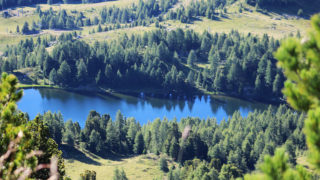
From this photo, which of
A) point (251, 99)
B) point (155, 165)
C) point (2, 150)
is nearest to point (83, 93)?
point (251, 99)

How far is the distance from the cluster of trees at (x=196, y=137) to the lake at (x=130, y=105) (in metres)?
27.0

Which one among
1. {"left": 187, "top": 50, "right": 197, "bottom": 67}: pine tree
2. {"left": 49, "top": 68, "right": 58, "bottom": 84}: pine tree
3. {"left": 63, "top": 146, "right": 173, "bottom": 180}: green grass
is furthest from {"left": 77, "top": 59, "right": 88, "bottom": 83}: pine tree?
{"left": 63, "top": 146, "right": 173, "bottom": 180}: green grass

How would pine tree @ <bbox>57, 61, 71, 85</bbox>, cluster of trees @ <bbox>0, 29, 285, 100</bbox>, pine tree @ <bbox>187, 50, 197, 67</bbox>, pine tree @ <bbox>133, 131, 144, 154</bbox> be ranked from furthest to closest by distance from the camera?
pine tree @ <bbox>187, 50, 197, 67</bbox> < cluster of trees @ <bbox>0, 29, 285, 100</bbox> < pine tree @ <bbox>57, 61, 71, 85</bbox> < pine tree @ <bbox>133, 131, 144, 154</bbox>

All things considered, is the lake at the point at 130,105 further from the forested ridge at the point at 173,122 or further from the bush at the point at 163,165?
the bush at the point at 163,165

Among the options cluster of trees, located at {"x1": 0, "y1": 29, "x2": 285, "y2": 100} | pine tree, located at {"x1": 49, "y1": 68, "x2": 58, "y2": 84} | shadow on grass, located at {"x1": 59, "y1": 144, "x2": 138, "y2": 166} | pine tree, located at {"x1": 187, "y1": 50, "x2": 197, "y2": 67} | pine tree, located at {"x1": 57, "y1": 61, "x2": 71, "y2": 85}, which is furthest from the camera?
pine tree, located at {"x1": 187, "y1": 50, "x2": 197, "y2": 67}

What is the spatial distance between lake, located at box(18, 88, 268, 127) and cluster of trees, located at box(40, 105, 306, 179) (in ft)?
88.4

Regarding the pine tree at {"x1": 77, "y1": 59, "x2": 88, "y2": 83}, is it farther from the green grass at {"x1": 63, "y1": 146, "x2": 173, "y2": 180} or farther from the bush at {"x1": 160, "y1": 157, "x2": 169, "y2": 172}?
the bush at {"x1": 160, "y1": 157, "x2": 169, "y2": 172}

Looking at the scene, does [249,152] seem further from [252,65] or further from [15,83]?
[252,65]

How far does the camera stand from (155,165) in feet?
302

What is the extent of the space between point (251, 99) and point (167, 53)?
1784 inches

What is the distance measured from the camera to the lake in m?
145

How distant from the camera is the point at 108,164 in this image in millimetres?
92312

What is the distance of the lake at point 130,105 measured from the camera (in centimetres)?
14488

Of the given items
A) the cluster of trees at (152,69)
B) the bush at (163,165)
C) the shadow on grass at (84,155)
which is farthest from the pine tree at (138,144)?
the cluster of trees at (152,69)
